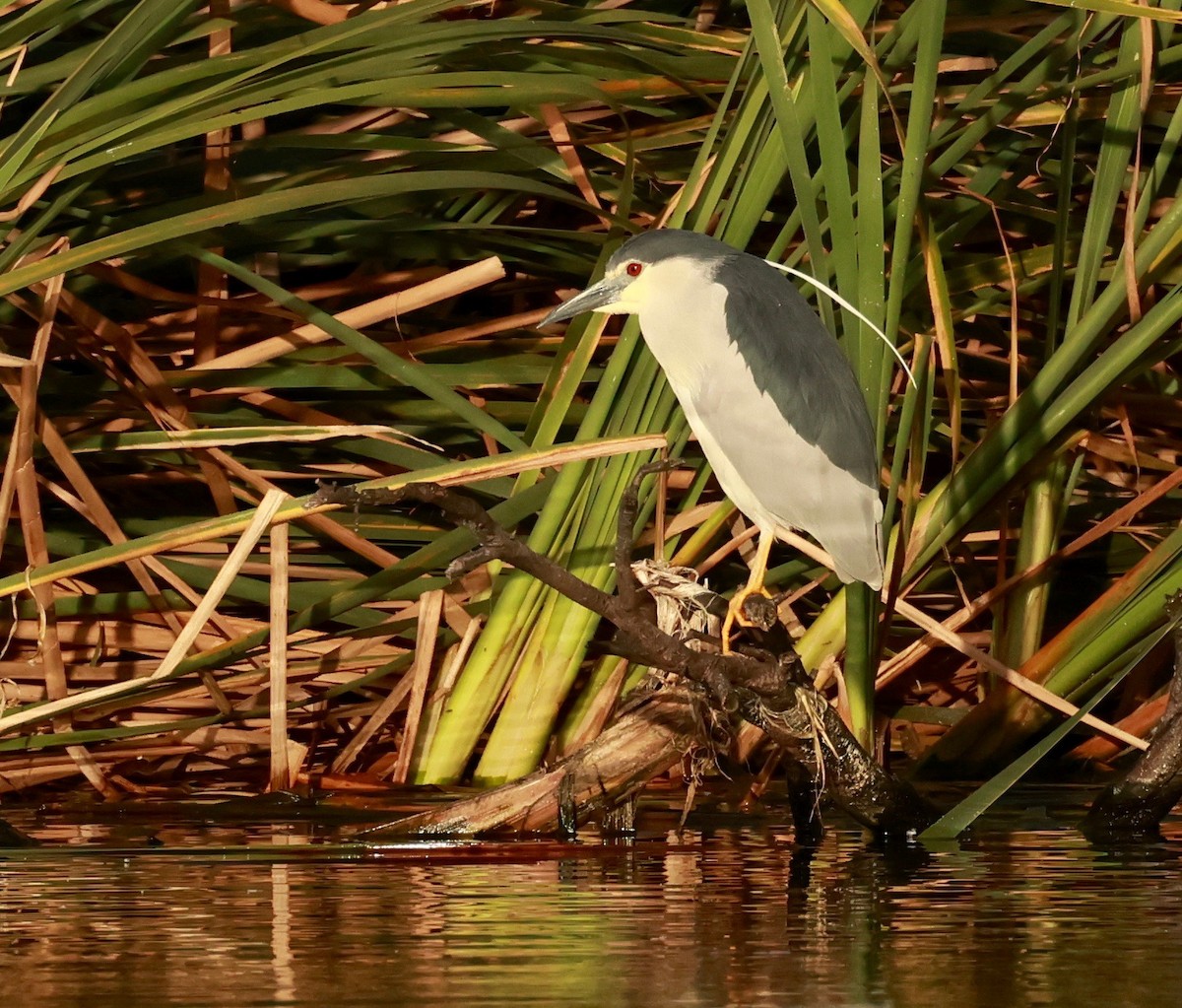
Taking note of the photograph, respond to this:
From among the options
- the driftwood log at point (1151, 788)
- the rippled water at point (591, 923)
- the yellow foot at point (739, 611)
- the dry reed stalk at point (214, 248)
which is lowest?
the rippled water at point (591, 923)

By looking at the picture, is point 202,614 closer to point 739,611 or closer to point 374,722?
point 374,722

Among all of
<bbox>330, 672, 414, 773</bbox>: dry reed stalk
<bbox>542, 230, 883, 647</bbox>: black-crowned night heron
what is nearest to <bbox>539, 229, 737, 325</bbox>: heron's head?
<bbox>542, 230, 883, 647</bbox>: black-crowned night heron

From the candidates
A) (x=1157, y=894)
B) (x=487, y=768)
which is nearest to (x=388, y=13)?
(x=487, y=768)

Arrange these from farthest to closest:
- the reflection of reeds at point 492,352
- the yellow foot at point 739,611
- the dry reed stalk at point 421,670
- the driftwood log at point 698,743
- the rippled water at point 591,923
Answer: the dry reed stalk at point 421,670 → the reflection of reeds at point 492,352 → the yellow foot at point 739,611 → the driftwood log at point 698,743 → the rippled water at point 591,923

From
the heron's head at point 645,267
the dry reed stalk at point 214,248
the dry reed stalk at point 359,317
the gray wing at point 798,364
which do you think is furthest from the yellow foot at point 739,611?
the dry reed stalk at point 214,248

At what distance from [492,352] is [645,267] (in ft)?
2.57

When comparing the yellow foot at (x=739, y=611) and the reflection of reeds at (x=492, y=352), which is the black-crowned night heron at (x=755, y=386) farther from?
the reflection of reeds at (x=492, y=352)

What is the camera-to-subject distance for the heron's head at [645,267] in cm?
306

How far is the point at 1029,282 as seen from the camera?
144 inches

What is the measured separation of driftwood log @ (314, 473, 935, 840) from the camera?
263 cm

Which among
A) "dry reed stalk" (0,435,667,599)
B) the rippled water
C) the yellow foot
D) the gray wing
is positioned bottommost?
A: the rippled water

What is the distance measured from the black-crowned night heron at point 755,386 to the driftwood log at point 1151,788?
50 centimetres

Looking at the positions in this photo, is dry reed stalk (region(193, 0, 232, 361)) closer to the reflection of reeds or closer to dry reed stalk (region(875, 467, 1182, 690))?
the reflection of reeds

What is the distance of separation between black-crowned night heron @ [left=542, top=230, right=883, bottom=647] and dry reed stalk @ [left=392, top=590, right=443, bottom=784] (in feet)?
2.19
